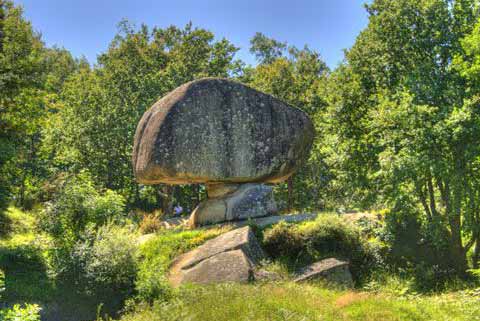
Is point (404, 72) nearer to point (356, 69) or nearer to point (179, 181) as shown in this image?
point (356, 69)

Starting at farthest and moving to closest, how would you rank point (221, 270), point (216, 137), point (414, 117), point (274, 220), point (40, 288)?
point (216, 137)
point (274, 220)
point (414, 117)
point (40, 288)
point (221, 270)

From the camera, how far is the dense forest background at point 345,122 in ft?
51.2

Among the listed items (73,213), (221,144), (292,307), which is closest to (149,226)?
(73,213)

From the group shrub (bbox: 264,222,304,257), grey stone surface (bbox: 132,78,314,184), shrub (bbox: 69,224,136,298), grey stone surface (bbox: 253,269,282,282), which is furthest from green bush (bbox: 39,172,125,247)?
grey stone surface (bbox: 253,269,282,282)

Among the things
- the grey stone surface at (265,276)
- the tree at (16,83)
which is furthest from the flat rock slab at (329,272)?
the tree at (16,83)

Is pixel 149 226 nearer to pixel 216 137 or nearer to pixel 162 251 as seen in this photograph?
pixel 162 251

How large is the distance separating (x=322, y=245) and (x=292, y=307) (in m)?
6.00

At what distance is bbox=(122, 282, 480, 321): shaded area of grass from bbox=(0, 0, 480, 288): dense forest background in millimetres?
4864

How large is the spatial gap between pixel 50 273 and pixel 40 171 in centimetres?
1827

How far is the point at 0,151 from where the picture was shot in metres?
18.5

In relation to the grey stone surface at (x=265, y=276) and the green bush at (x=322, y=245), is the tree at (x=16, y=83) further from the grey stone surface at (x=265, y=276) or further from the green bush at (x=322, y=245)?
the grey stone surface at (x=265, y=276)

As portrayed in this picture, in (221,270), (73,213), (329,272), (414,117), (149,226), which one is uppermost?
(414,117)

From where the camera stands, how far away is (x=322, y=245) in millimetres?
16188

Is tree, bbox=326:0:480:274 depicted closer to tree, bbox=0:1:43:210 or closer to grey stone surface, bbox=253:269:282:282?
grey stone surface, bbox=253:269:282:282
